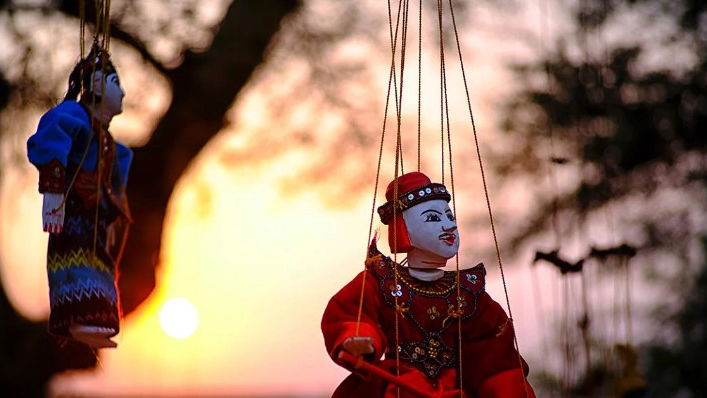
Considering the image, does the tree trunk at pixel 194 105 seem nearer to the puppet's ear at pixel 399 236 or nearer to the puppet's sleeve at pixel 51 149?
the puppet's sleeve at pixel 51 149

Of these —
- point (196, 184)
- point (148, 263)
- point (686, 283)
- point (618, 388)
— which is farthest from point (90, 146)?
point (686, 283)

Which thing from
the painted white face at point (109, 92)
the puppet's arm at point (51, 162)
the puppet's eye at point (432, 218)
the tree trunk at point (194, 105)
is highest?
the tree trunk at point (194, 105)

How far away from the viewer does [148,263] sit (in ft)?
15.8

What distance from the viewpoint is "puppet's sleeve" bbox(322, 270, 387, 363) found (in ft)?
7.88

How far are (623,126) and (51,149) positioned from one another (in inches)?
127

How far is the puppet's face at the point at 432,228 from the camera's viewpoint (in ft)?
8.38

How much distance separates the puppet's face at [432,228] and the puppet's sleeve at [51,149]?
0.77 m

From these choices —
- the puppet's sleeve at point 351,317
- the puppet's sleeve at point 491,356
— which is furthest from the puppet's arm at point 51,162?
the puppet's sleeve at point 491,356

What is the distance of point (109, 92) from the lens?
283 cm

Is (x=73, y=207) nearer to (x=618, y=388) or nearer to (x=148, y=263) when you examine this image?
(x=618, y=388)

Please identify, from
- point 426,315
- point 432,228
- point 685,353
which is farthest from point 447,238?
point 685,353

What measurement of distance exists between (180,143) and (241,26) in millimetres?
566

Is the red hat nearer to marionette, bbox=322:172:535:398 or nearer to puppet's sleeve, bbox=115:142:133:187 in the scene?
marionette, bbox=322:172:535:398

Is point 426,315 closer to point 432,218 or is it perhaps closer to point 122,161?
point 432,218
